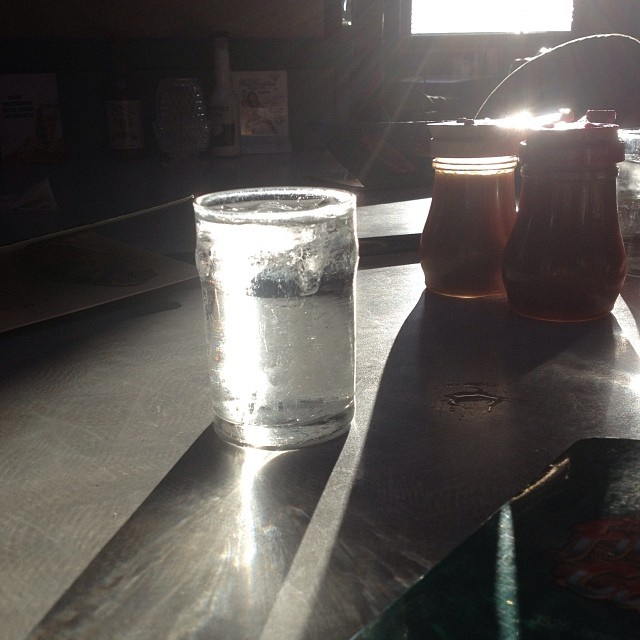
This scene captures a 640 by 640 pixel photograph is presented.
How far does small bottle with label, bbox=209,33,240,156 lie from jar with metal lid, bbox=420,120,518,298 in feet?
4.62

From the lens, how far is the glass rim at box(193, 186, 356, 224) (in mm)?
439

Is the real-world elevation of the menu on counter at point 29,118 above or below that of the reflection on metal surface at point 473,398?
above

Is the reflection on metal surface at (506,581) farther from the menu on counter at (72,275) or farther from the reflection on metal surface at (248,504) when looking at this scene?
the menu on counter at (72,275)

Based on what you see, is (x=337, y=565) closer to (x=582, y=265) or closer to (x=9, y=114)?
(x=582, y=265)

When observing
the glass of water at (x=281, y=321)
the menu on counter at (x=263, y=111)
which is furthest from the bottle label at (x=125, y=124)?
the glass of water at (x=281, y=321)

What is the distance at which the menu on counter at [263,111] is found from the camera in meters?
2.31

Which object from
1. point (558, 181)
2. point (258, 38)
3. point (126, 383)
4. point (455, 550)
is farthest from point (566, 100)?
point (455, 550)

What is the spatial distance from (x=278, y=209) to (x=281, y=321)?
8 centimetres

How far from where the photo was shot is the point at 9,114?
215 cm

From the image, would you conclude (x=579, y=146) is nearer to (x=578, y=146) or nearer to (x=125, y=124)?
(x=578, y=146)

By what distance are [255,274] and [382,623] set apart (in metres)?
0.22

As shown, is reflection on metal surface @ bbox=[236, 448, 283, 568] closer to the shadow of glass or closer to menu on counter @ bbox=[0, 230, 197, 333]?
the shadow of glass

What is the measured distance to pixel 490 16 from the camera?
4.53m

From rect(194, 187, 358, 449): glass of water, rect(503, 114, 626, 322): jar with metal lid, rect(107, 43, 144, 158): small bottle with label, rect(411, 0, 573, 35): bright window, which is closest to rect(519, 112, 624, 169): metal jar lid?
rect(503, 114, 626, 322): jar with metal lid
